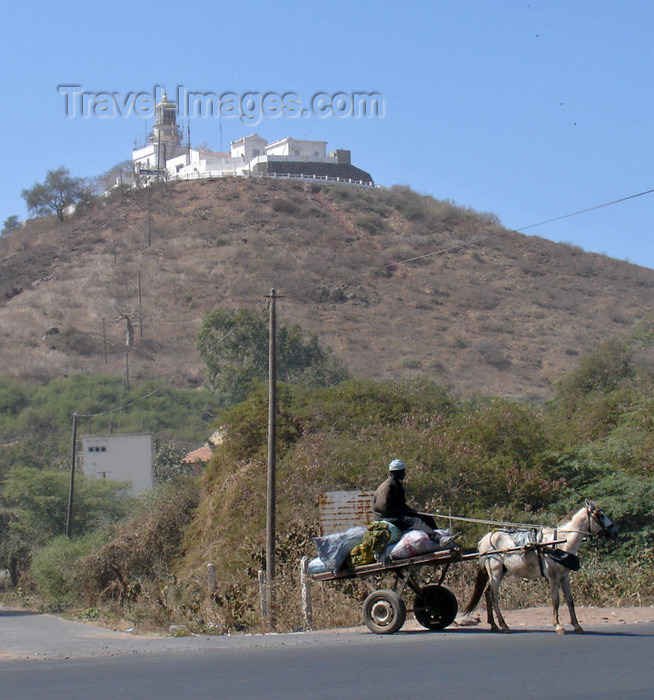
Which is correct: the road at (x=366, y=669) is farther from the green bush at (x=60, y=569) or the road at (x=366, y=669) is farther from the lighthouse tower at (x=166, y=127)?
the lighthouse tower at (x=166, y=127)

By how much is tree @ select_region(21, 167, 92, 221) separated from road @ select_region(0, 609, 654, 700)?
392ft

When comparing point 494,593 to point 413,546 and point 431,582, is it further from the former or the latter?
point 413,546

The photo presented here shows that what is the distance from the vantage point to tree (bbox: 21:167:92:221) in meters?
124

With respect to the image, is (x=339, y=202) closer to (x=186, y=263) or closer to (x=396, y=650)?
(x=186, y=263)

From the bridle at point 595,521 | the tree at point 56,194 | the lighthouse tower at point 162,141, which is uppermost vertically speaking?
the lighthouse tower at point 162,141

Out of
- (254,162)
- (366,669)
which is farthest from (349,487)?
(254,162)

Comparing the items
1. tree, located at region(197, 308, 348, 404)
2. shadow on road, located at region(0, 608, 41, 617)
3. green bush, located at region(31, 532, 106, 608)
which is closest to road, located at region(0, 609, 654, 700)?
green bush, located at region(31, 532, 106, 608)

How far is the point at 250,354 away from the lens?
6381cm

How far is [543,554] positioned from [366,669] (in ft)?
12.2

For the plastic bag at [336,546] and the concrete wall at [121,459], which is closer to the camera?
the plastic bag at [336,546]

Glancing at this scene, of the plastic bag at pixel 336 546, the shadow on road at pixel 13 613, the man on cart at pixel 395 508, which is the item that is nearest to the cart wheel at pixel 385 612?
the plastic bag at pixel 336 546

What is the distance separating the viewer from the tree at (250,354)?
2410 inches

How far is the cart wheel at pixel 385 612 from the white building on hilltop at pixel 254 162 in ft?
376

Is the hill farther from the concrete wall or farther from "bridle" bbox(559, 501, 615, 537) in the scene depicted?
"bridle" bbox(559, 501, 615, 537)
